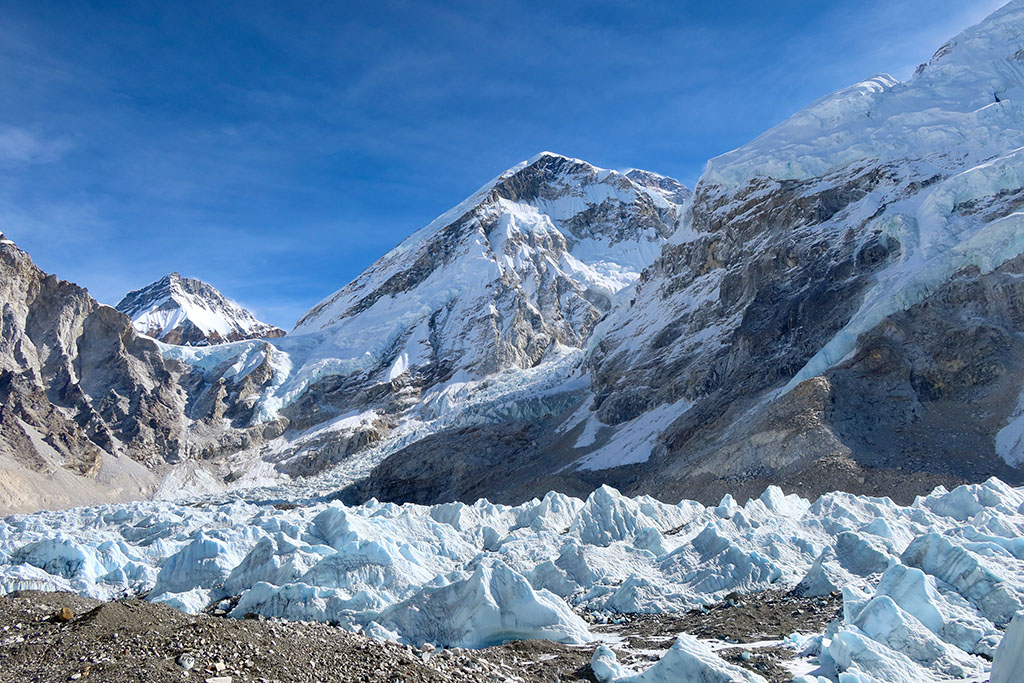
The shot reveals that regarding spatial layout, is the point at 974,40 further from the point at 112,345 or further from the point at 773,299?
the point at 112,345

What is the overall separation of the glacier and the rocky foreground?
133cm

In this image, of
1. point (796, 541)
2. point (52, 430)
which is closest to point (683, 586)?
point (796, 541)

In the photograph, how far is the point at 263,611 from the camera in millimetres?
20484

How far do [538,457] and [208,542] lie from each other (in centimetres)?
5112

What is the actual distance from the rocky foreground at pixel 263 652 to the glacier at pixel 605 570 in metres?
1.33

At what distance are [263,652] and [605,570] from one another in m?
13.9

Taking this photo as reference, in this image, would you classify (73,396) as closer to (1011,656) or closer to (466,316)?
(466,316)

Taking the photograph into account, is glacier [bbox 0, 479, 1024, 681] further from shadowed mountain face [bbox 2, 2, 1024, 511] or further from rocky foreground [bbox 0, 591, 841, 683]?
shadowed mountain face [bbox 2, 2, 1024, 511]

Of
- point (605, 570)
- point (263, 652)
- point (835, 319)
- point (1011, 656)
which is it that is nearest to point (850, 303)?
point (835, 319)

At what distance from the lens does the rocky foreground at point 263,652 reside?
40.9 ft

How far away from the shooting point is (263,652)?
13609 millimetres

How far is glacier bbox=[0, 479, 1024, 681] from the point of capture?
15.5m

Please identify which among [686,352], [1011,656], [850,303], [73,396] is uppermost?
[73,396]

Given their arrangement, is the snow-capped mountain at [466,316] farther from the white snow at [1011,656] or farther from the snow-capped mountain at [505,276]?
the white snow at [1011,656]
